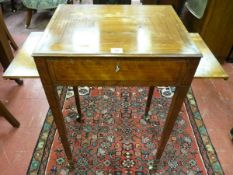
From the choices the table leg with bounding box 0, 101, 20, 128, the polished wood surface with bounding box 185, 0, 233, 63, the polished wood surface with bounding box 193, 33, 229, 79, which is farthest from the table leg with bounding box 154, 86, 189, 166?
the polished wood surface with bounding box 185, 0, 233, 63

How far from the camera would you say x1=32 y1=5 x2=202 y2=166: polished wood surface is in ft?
Answer: 2.42

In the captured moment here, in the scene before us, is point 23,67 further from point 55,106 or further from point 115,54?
point 115,54

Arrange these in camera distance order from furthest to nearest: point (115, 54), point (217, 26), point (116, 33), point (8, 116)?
point (217, 26) < point (8, 116) < point (116, 33) < point (115, 54)

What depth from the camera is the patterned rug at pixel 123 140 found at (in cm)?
131

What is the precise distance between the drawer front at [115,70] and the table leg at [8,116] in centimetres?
82

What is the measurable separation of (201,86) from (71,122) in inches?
48.6

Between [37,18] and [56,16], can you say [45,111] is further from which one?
[37,18]

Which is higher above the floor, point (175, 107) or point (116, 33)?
point (116, 33)

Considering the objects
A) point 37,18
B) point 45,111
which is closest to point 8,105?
point 45,111

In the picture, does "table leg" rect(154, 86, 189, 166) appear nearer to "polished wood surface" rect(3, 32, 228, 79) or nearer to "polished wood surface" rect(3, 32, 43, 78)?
"polished wood surface" rect(3, 32, 228, 79)

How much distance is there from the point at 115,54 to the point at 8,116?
1101 millimetres

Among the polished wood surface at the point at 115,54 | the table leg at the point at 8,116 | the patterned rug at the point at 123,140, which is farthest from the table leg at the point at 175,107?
the table leg at the point at 8,116

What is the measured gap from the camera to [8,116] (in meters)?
1.45

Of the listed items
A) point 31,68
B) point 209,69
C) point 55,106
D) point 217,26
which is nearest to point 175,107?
point 209,69
